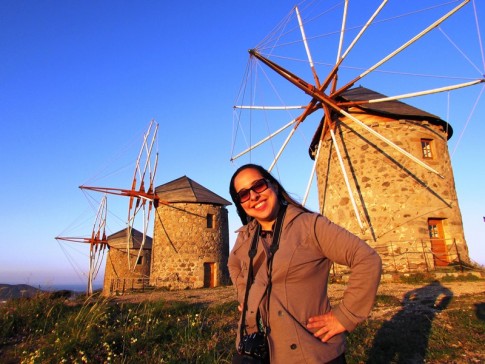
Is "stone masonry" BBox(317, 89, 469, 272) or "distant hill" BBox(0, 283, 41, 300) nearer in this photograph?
"distant hill" BBox(0, 283, 41, 300)

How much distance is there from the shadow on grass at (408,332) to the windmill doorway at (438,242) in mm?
4319

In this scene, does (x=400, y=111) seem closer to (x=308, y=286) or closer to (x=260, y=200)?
(x=260, y=200)

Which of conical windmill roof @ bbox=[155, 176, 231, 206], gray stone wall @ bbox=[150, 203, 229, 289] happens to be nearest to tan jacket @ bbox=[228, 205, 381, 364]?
gray stone wall @ bbox=[150, 203, 229, 289]

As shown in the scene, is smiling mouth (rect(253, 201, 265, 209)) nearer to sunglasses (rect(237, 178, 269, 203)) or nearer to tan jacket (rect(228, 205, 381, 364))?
sunglasses (rect(237, 178, 269, 203))

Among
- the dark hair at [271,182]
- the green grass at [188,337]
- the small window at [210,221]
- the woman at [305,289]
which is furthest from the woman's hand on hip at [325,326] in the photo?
the small window at [210,221]

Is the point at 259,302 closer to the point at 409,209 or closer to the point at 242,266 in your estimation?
the point at 242,266

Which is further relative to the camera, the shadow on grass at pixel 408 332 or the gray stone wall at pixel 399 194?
the gray stone wall at pixel 399 194

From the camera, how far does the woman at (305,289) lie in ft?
5.27

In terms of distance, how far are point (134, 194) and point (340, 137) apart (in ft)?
40.1

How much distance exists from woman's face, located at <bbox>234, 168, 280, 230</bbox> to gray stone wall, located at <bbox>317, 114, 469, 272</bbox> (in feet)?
29.7

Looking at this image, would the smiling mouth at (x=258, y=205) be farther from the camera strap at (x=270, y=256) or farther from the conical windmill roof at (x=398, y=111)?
the conical windmill roof at (x=398, y=111)

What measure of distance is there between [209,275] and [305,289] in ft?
58.0

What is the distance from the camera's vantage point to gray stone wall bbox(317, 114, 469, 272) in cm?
1053

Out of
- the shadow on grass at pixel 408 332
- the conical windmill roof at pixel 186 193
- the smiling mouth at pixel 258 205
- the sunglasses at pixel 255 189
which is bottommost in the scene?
the shadow on grass at pixel 408 332
